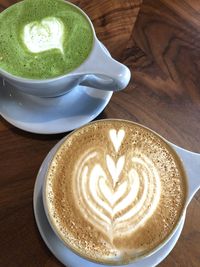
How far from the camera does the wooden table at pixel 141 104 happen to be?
83 centimetres

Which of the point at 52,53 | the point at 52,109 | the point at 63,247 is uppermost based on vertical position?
the point at 52,53

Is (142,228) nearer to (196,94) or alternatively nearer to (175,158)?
(175,158)

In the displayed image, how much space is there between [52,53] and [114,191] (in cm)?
33

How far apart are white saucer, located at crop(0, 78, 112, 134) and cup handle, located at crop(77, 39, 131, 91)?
94 mm

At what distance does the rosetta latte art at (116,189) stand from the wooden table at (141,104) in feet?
0.36

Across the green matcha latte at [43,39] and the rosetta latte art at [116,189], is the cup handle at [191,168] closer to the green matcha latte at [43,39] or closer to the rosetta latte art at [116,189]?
the rosetta latte art at [116,189]

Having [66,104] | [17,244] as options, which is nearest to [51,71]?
[66,104]

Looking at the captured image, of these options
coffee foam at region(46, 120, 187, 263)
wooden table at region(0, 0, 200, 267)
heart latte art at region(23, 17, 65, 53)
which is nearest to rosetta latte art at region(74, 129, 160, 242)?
coffee foam at region(46, 120, 187, 263)

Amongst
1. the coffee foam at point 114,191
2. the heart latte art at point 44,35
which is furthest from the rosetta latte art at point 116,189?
the heart latte art at point 44,35

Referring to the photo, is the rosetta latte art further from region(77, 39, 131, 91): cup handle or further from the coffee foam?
region(77, 39, 131, 91): cup handle

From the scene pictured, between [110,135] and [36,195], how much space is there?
0.20m

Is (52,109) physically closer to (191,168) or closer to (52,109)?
(52,109)

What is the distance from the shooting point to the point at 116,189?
0.83 m

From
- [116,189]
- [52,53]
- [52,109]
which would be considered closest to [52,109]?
A: [52,109]
